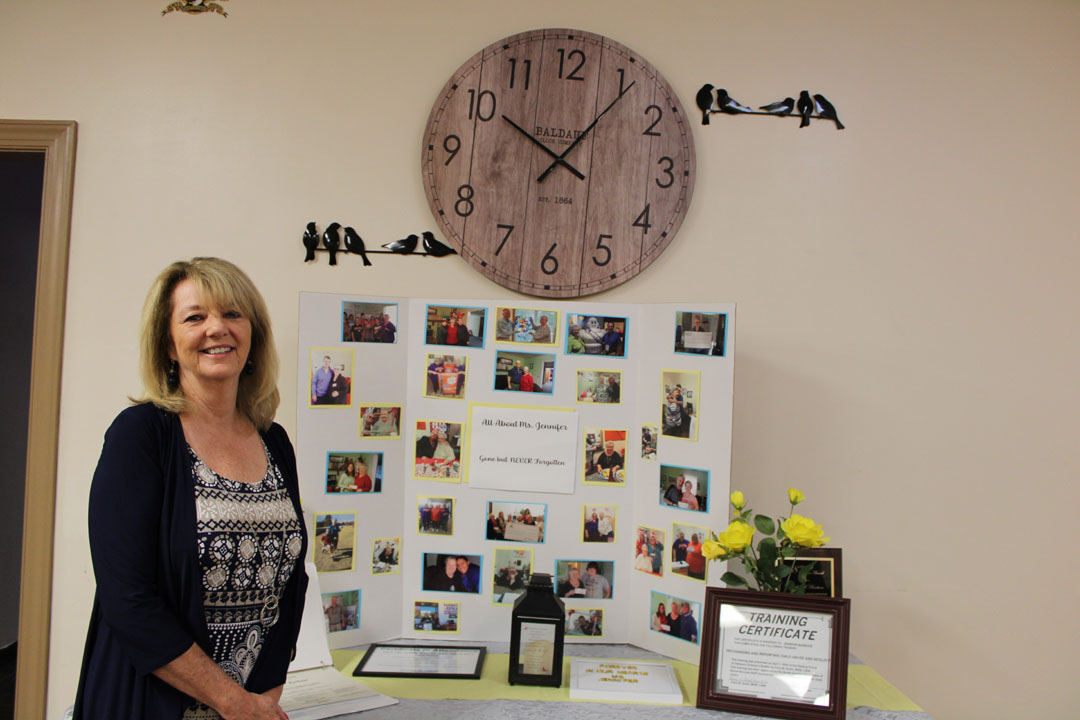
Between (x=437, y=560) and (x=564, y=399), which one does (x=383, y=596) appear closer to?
(x=437, y=560)

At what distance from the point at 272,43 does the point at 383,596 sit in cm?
Answer: 152

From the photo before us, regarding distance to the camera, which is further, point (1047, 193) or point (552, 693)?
point (1047, 193)

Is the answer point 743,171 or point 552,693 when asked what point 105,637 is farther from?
→ point 743,171

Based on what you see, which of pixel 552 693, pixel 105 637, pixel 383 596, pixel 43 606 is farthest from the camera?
pixel 43 606

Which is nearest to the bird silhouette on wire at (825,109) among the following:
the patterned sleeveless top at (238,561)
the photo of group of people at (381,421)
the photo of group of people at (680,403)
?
the photo of group of people at (680,403)

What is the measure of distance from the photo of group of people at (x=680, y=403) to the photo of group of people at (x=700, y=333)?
6 centimetres

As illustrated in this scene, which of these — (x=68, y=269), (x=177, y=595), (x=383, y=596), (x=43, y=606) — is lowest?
(x=43, y=606)

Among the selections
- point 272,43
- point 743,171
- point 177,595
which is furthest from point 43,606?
point 743,171

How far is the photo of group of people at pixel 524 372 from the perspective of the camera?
1808mm

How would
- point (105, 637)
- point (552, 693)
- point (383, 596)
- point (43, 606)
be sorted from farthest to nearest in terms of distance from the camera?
point (43, 606) → point (383, 596) → point (552, 693) → point (105, 637)

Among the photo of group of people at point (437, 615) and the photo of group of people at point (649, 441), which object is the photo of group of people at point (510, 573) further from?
the photo of group of people at point (649, 441)

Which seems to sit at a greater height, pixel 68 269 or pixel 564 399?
pixel 68 269

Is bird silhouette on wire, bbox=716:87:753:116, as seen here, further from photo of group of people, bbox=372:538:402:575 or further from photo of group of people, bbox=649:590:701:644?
photo of group of people, bbox=372:538:402:575

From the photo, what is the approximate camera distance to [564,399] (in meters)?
1.81
